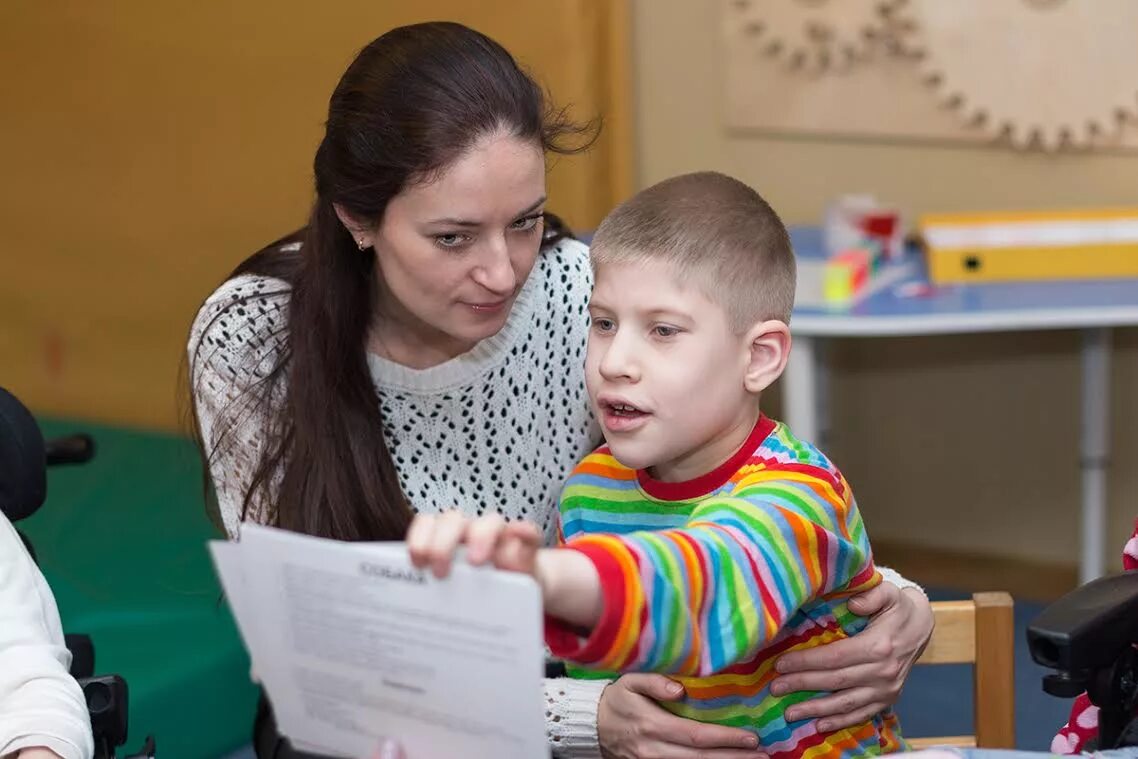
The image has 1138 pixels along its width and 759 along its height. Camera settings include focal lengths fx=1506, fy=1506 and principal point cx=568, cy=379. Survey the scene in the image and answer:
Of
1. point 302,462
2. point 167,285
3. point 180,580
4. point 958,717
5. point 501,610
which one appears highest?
point 501,610

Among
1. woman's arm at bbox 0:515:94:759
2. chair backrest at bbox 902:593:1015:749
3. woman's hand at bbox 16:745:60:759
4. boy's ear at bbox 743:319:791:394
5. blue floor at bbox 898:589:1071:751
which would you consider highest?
boy's ear at bbox 743:319:791:394

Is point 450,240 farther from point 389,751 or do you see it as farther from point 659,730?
point 389,751

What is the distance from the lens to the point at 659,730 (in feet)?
4.73

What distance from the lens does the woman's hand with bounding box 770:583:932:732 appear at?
1435 mm

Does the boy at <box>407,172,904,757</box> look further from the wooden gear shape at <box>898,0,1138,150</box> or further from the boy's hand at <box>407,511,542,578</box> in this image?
the wooden gear shape at <box>898,0,1138,150</box>

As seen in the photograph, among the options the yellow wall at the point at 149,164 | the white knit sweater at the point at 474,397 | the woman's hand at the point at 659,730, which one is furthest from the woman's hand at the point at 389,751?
the yellow wall at the point at 149,164

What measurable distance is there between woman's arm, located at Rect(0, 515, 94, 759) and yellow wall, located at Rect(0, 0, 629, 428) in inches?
88.3

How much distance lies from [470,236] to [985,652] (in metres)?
0.73

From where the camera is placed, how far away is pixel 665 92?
3.68 meters

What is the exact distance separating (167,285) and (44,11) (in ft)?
2.87

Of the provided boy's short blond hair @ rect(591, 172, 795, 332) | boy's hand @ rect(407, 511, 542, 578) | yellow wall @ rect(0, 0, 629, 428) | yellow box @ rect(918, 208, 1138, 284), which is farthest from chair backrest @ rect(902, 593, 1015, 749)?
yellow wall @ rect(0, 0, 629, 428)

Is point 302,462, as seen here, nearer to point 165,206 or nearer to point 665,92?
point 665,92

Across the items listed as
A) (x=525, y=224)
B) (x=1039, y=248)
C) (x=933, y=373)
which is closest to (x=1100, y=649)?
(x=525, y=224)

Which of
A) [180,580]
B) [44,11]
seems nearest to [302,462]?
[180,580]
